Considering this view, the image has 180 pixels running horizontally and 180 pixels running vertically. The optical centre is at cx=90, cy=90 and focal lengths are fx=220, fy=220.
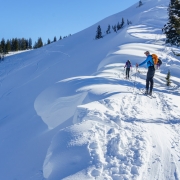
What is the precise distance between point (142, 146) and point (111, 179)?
138cm

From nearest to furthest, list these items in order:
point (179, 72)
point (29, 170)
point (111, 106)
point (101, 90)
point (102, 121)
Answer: point (29, 170), point (102, 121), point (111, 106), point (101, 90), point (179, 72)

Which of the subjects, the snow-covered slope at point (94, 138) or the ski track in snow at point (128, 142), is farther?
the snow-covered slope at point (94, 138)

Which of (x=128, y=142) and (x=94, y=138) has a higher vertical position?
(x=94, y=138)

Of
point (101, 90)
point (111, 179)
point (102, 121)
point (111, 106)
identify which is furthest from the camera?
point (101, 90)

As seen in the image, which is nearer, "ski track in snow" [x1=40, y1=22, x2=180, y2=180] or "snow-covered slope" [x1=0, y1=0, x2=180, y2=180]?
"ski track in snow" [x1=40, y1=22, x2=180, y2=180]

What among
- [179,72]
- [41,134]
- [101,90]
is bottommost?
[179,72]

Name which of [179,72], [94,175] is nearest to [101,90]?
[94,175]

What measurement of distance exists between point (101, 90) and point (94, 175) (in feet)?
18.7

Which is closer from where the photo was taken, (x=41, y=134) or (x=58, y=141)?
(x=58, y=141)

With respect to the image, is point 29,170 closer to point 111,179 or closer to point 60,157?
point 60,157

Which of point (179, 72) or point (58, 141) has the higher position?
point (58, 141)

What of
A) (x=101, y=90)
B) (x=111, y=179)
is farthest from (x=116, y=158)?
(x=101, y=90)

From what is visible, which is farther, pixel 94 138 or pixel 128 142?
pixel 128 142

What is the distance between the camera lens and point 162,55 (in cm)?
2691
